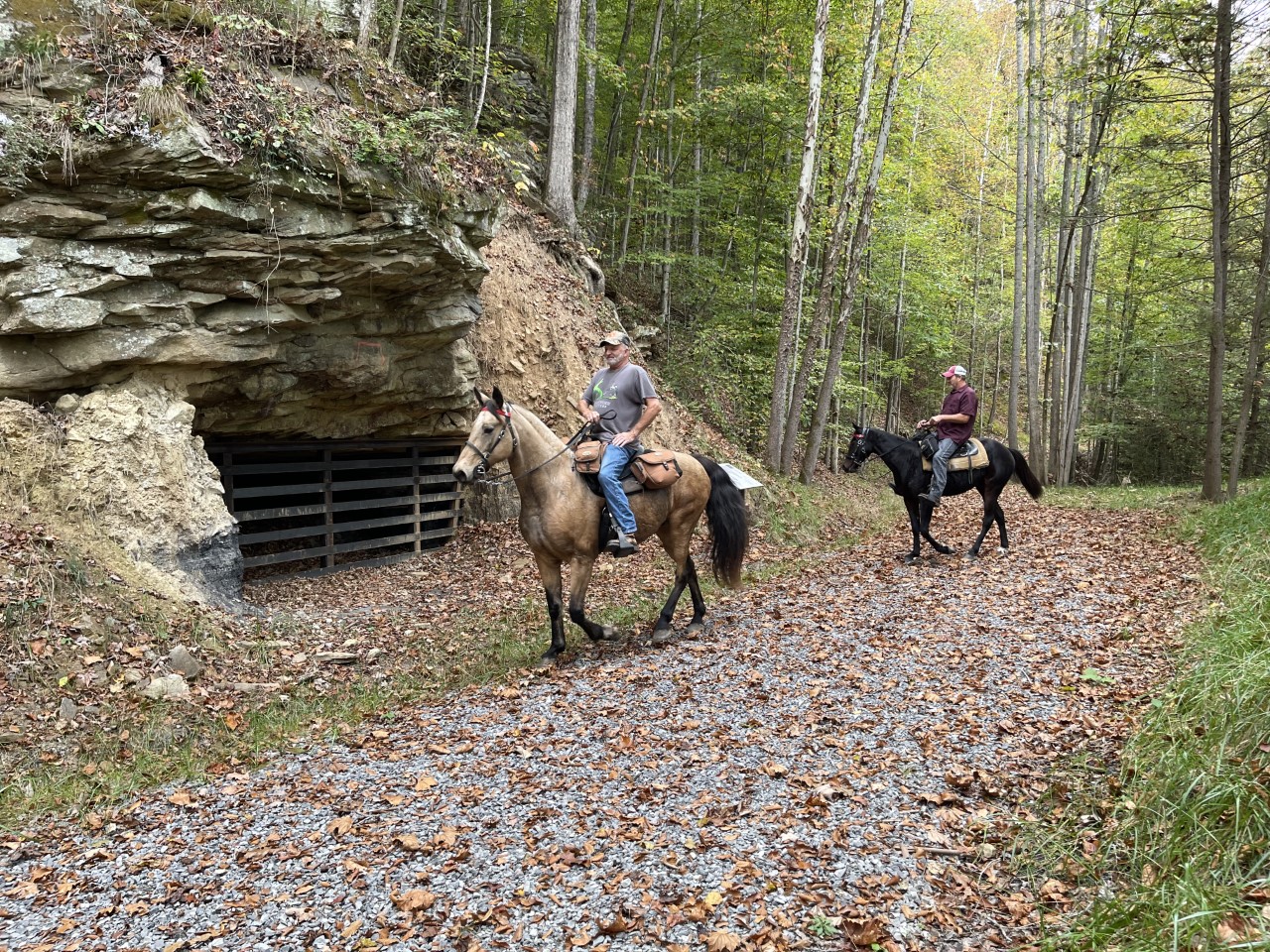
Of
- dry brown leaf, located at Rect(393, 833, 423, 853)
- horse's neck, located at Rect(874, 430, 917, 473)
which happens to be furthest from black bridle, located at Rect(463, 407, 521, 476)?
horse's neck, located at Rect(874, 430, 917, 473)

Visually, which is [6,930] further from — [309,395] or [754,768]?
[309,395]

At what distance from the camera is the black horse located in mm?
10500

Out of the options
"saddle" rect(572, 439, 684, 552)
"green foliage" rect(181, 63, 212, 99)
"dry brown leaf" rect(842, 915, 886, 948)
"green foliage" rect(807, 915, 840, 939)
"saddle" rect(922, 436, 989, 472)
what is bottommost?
"green foliage" rect(807, 915, 840, 939)

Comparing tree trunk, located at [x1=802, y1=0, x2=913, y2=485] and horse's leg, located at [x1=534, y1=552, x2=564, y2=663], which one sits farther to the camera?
tree trunk, located at [x1=802, y1=0, x2=913, y2=485]

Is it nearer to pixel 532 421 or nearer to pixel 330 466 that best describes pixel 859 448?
pixel 532 421

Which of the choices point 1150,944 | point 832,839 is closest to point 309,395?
point 832,839

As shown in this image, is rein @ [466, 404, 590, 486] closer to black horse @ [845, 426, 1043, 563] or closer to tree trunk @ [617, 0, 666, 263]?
black horse @ [845, 426, 1043, 563]

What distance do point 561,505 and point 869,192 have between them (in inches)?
501

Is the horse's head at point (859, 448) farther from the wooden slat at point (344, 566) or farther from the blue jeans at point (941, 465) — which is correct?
the wooden slat at point (344, 566)

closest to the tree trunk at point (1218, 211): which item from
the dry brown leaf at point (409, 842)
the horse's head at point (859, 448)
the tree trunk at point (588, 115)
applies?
the horse's head at point (859, 448)

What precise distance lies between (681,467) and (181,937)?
5878 millimetres

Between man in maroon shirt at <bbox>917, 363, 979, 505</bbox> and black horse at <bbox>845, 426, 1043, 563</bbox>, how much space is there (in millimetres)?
158

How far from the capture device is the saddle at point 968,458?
10.3 m

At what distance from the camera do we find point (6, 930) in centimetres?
343
